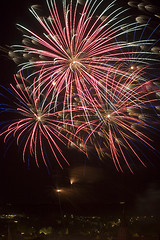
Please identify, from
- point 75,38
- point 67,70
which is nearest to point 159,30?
point 75,38

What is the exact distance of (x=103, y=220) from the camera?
23.1m

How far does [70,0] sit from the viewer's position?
8.93 metres

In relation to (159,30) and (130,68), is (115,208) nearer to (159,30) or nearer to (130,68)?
(130,68)

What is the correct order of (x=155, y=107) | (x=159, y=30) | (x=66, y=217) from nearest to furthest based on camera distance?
(x=159, y=30) < (x=155, y=107) < (x=66, y=217)

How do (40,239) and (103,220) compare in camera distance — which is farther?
(103,220)

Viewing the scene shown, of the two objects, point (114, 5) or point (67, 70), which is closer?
point (114, 5)

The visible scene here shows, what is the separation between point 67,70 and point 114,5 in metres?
2.76

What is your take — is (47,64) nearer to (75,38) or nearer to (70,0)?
(75,38)

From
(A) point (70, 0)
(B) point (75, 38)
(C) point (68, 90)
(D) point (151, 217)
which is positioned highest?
(A) point (70, 0)

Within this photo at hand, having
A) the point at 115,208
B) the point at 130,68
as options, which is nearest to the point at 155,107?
the point at 130,68

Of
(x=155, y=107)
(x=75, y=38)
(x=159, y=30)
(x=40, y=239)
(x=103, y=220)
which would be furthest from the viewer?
(x=103, y=220)

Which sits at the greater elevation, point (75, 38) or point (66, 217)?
point (75, 38)

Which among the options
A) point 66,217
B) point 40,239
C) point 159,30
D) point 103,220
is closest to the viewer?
point 159,30

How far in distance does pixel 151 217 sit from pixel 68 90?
17.3 meters
